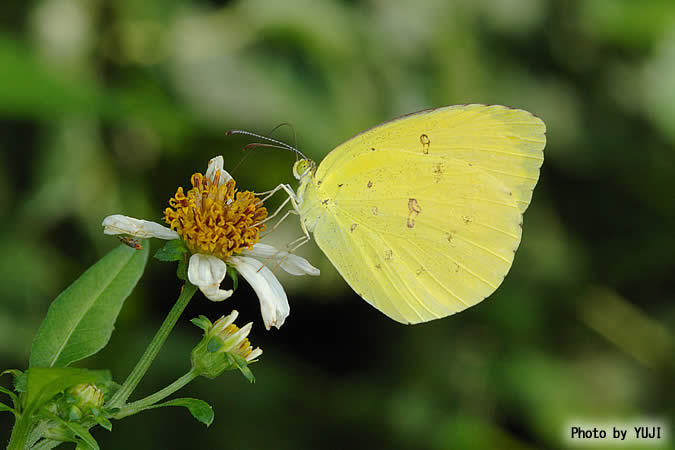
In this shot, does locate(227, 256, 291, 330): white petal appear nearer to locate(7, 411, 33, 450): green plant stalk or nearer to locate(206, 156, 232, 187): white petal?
locate(206, 156, 232, 187): white petal

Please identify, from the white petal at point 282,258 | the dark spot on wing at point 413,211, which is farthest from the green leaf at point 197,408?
the dark spot on wing at point 413,211

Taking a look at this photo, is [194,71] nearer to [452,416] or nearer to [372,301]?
[372,301]

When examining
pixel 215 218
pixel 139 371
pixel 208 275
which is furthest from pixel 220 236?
pixel 139 371

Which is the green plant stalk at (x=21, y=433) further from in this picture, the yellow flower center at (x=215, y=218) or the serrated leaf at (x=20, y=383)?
the yellow flower center at (x=215, y=218)

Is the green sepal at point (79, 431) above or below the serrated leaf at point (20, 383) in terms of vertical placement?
below

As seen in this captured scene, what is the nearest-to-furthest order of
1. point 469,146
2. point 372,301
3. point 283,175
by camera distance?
point 372,301
point 469,146
point 283,175

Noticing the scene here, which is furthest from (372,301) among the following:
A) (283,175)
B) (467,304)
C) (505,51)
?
(505,51)
